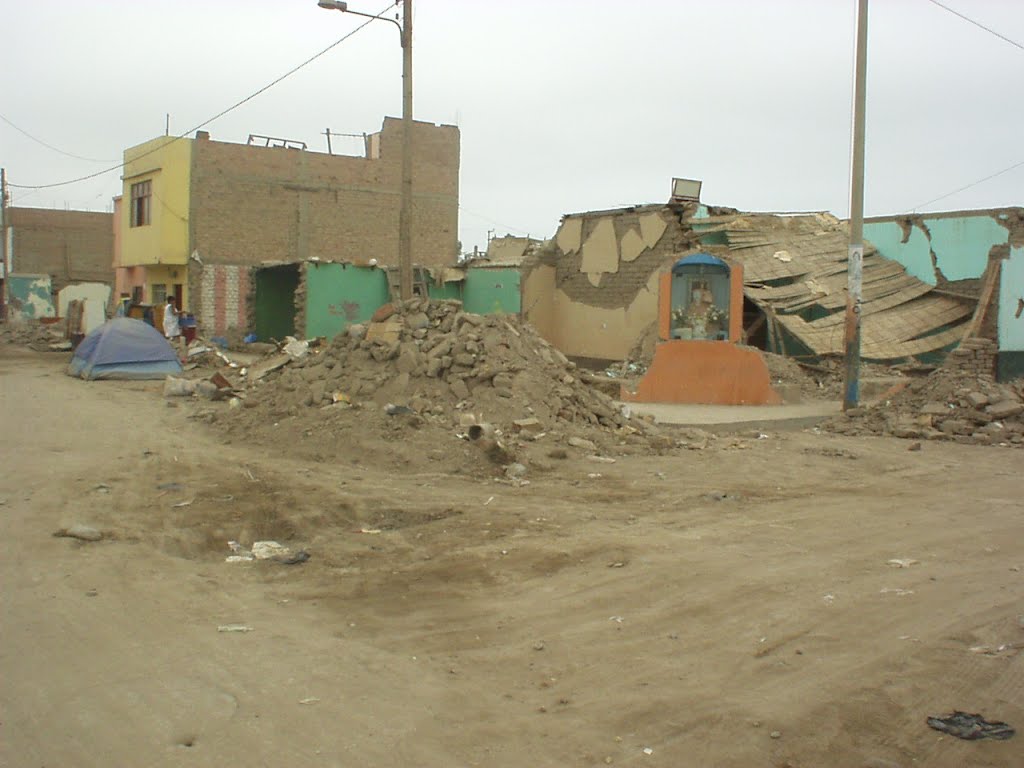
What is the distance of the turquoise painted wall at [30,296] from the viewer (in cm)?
4412

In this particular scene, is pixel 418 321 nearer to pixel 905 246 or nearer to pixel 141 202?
pixel 905 246

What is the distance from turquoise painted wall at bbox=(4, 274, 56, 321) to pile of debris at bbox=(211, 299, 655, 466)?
1442 inches

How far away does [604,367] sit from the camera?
24.7 meters

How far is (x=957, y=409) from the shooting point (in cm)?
1334

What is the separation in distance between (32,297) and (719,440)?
41.5m

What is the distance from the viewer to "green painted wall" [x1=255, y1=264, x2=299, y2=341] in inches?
1187

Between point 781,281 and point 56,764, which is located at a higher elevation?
point 781,281

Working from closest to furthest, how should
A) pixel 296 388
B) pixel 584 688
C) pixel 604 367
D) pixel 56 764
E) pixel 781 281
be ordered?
pixel 56 764, pixel 584 688, pixel 296 388, pixel 781 281, pixel 604 367

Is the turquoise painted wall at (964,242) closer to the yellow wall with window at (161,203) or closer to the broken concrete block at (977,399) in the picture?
the broken concrete block at (977,399)

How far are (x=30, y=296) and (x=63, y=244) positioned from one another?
6.36m

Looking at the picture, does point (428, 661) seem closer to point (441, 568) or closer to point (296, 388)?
point (441, 568)

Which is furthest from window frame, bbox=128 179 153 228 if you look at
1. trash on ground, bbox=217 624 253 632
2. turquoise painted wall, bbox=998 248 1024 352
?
trash on ground, bbox=217 624 253 632

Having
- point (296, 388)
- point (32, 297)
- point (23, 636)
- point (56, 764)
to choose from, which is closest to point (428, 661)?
point (56, 764)

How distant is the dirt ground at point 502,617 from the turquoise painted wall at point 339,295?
1555 cm
